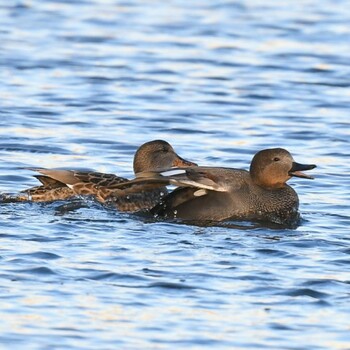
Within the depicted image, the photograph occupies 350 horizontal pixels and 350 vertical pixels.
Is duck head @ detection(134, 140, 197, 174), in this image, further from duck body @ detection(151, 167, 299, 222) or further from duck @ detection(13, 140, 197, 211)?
duck body @ detection(151, 167, 299, 222)

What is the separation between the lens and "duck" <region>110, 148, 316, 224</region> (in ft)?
39.8

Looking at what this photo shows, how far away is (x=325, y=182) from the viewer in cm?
1411

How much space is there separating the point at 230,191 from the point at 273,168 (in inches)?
21.5

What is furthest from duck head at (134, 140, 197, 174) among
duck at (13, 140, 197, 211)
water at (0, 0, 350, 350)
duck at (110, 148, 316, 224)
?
water at (0, 0, 350, 350)

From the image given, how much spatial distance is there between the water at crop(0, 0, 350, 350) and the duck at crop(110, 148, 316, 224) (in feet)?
0.71

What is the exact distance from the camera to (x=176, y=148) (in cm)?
1591

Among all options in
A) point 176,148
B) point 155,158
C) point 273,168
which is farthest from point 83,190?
point 176,148

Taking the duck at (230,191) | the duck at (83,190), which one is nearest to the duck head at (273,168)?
the duck at (230,191)

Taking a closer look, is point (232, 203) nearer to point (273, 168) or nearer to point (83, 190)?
point (273, 168)

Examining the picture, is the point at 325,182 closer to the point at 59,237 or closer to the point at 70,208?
the point at 70,208

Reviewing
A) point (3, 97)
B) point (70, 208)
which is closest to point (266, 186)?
point (70, 208)

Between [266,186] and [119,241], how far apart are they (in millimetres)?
2031

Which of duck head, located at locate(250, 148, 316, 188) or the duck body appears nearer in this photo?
the duck body

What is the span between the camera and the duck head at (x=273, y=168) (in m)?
12.5
